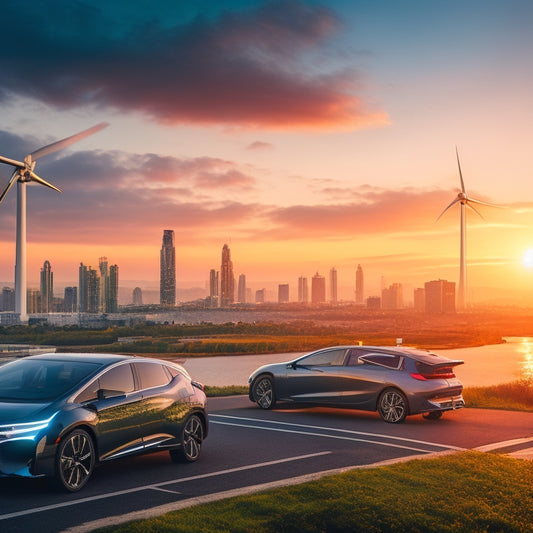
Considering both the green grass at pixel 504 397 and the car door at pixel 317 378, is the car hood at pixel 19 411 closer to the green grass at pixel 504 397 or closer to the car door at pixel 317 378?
the car door at pixel 317 378

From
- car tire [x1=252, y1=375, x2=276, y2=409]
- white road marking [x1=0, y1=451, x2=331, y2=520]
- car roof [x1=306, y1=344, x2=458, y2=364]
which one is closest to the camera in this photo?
white road marking [x1=0, y1=451, x2=331, y2=520]

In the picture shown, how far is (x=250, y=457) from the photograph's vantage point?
11836 millimetres

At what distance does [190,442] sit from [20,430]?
3215 millimetres

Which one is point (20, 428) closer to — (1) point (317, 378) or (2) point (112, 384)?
(2) point (112, 384)

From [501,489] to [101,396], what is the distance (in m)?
4.97

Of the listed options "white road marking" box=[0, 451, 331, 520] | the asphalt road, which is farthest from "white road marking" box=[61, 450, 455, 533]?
"white road marking" box=[0, 451, 331, 520]

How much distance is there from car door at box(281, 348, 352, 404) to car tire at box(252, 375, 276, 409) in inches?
13.5

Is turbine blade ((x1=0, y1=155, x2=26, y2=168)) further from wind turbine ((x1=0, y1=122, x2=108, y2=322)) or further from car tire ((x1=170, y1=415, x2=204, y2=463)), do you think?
car tire ((x1=170, y1=415, x2=204, y2=463))

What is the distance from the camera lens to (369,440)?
13625 millimetres

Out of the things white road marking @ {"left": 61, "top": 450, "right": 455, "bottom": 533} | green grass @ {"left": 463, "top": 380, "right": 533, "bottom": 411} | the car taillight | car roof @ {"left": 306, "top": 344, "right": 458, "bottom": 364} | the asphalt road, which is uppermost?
car roof @ {"left": 306, "top": 344, "right": 458, "bottom": 364}

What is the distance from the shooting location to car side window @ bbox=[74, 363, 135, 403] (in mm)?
9883

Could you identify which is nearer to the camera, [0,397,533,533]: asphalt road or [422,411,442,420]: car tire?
[0,397,533,533]: asphalt road

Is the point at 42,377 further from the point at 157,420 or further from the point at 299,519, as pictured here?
the point at 299,519

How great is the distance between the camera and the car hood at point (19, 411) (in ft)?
29.7
